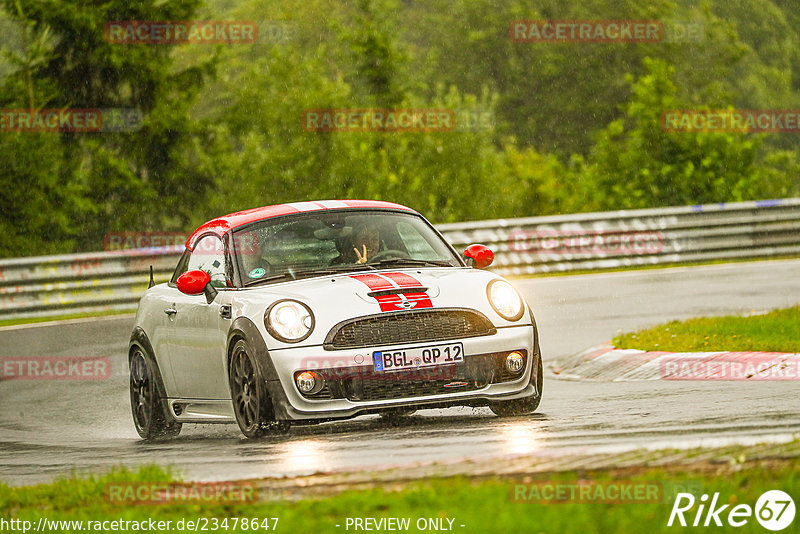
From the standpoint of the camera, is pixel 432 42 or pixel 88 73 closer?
pixel 88 73

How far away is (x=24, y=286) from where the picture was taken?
18.3 meters

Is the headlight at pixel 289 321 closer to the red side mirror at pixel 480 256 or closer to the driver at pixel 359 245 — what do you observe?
the driver at pixel 359 245

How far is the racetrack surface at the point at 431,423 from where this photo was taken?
A: 6988 millimetres

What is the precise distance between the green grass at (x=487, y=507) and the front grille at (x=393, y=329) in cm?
223

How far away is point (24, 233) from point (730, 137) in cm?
1597

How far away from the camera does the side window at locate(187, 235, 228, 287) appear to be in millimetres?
9422

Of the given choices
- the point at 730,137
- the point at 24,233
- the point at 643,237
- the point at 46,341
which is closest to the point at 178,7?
the point at 24,233

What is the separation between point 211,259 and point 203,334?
0.68m

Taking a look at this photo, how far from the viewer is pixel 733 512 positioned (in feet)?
16.2

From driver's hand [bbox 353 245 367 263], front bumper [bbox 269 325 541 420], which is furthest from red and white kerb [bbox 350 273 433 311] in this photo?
driver's hand [bbox 353 245 367 263]

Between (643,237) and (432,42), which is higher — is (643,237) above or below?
below

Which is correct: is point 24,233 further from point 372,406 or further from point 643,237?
point 372,406

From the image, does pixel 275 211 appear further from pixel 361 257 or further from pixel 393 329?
pixel 393 329

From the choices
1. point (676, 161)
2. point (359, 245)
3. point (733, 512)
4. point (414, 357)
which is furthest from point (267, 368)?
point (676, 161)
